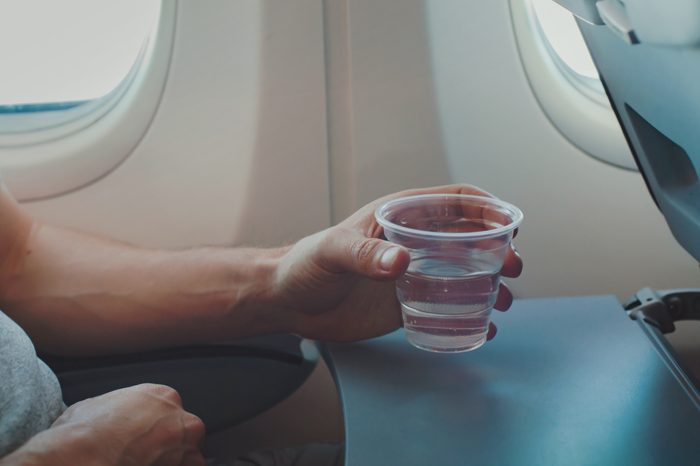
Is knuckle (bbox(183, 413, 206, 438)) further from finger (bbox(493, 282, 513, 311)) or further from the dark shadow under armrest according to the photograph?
finger (bbox(493, 282, 513, 311))

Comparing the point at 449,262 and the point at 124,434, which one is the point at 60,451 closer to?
the point at 124,434

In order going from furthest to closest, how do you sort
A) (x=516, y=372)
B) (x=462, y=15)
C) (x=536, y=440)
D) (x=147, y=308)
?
(x=462, y=15), (x=147, y=308), (x=516, y=372), (x=536, y=440)

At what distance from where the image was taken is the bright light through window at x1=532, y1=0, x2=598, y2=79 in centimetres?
152

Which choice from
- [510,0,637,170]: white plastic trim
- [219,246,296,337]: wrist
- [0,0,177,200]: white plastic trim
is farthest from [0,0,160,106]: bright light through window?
[510,0,637,170]: white plastic trim

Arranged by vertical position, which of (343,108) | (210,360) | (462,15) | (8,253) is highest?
(462,15)

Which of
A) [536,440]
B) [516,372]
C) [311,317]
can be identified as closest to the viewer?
[536,440]

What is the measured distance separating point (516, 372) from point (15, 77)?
1130 mm

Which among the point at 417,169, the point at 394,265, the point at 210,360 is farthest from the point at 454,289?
the point at 417,169

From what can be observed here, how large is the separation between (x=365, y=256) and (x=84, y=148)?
81 centimetres

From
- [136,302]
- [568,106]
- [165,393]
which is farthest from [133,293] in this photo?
[568,106]

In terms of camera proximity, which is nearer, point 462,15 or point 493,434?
point 493,434

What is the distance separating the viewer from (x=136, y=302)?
1229mm

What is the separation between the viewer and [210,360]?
1185mm

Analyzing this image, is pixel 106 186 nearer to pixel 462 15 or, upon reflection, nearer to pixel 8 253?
pixel 8 253
